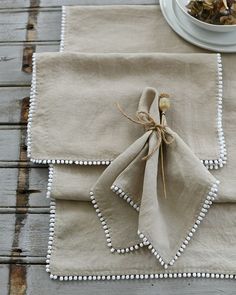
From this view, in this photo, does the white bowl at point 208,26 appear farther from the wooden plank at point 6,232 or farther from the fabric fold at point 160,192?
the wooden plank at point 6,232

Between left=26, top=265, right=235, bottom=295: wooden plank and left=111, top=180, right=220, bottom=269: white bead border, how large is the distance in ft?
0.12

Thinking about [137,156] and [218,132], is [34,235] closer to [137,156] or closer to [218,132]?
[137,156]

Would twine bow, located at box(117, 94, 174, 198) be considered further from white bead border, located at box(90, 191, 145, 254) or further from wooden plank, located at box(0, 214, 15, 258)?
wooden plank, located at box(0, 214, 15, 258)

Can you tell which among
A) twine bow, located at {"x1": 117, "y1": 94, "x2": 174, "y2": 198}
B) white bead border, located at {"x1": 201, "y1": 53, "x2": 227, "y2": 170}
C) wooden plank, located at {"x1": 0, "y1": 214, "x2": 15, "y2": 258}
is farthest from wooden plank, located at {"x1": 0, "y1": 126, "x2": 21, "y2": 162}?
white bead border, located at {"x1": 201, "y1": 53, "x2": 227, "y2": 170}

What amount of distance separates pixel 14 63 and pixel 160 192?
39 centimetres

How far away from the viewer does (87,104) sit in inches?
30.1

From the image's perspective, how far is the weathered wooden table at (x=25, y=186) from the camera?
69 cm

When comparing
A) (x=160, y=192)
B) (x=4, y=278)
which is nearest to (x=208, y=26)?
(x=160, y=192)

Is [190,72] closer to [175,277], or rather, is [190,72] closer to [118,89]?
[118,89]

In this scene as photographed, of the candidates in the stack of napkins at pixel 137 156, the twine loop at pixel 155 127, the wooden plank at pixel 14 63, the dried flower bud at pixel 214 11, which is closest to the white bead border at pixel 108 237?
the stack of napkins at pixel 137 156

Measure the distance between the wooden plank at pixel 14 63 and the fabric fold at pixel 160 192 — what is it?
27 centimetres

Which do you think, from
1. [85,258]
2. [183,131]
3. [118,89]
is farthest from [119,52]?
[85,258]

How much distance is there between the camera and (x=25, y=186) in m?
0.76

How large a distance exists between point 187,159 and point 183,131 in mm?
71
